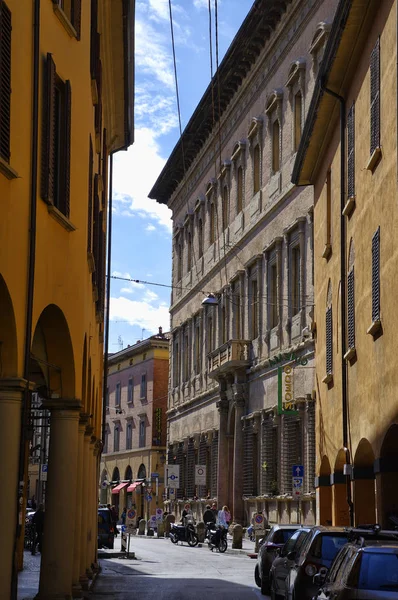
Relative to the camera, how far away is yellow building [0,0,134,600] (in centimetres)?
1362

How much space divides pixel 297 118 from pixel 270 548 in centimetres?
2238

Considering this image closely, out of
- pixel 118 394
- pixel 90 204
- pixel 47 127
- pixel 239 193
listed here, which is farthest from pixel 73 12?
pixel 118 394

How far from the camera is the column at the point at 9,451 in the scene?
13.8 metres

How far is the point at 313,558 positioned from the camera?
15.7 m

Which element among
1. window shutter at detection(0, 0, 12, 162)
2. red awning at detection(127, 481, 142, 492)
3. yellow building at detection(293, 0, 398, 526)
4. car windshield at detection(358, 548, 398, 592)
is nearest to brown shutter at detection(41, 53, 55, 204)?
window shutter at detection(0, 0, 12, 162)

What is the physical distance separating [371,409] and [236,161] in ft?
103

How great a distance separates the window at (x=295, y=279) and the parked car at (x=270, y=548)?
17.4 metres

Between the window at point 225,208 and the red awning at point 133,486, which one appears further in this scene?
the red awning at point 133,486

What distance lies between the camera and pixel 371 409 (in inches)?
835

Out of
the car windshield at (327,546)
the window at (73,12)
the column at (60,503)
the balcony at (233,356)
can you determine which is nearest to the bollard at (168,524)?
the balcony at (233,356)

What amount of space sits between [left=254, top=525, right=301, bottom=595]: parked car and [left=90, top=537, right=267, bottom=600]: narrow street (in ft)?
0.98

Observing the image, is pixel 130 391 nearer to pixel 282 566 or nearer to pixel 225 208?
pixel 225 208

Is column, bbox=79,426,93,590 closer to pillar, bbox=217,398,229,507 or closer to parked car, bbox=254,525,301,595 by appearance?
parked car, bbox=254,525,301,595

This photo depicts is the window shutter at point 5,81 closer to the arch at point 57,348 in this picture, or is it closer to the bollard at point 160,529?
the arch at point 57,348
